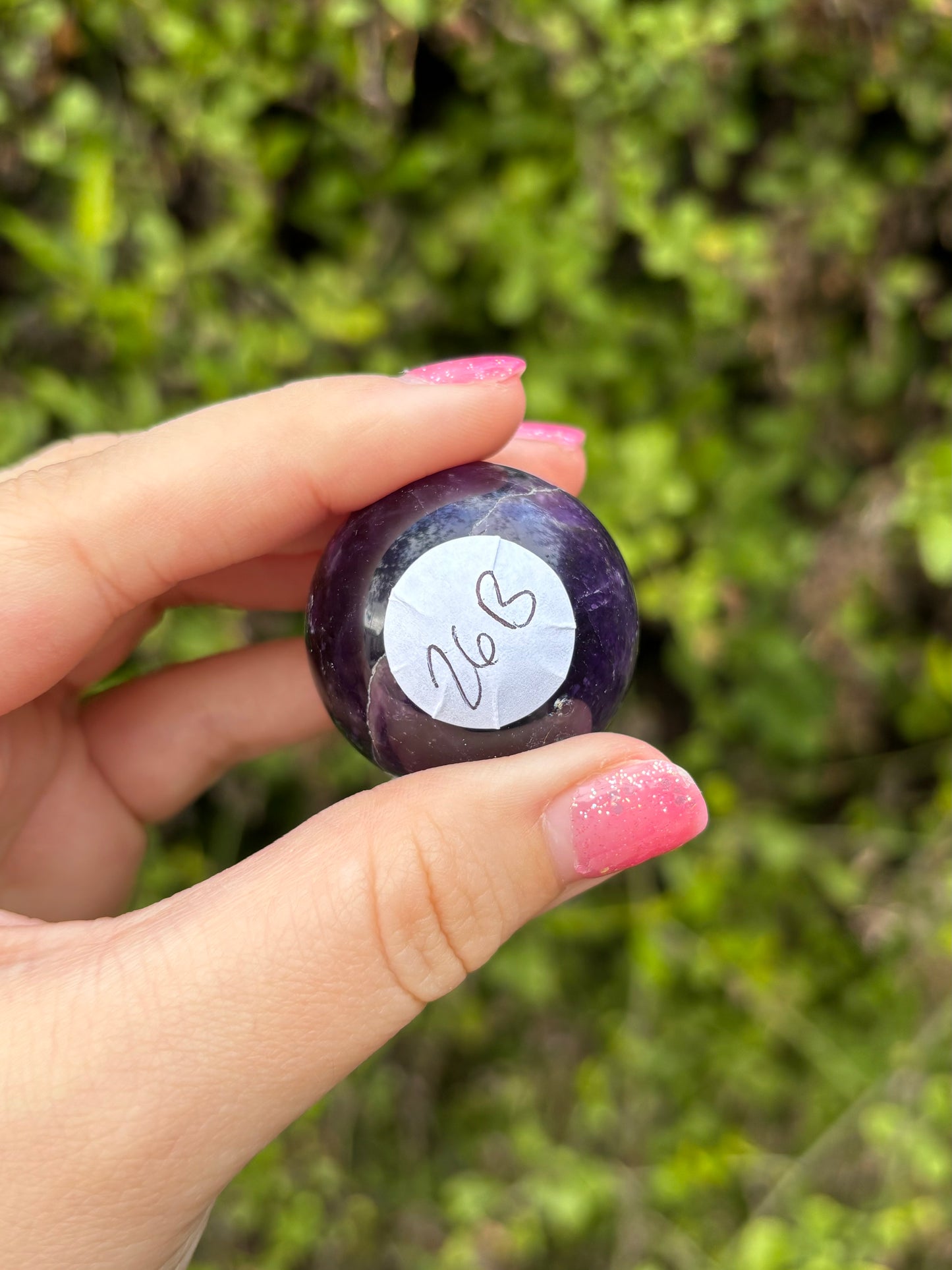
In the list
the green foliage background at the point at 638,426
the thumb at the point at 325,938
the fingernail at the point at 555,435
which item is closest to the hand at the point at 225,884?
the thumb at the point at 325,938

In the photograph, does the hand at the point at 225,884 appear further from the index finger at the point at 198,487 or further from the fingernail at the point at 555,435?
the fingernail at the point at 555,435

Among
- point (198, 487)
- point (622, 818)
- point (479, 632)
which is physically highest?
point (198, 487)

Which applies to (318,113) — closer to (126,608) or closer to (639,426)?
(639,426)

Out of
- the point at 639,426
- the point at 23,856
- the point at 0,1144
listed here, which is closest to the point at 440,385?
the point at 639,426

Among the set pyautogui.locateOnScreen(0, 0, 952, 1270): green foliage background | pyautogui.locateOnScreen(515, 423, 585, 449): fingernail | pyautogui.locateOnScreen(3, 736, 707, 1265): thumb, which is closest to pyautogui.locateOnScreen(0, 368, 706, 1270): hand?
pyautogui.locateOnScreen(3, 736, 707, 1265): thumb

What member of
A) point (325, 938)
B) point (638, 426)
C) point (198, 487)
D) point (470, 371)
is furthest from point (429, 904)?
point (638, 426)

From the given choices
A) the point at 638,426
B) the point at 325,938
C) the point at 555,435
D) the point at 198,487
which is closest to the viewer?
the point at 325,938

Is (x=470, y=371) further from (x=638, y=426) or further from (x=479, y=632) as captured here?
(x=638, y=426)
